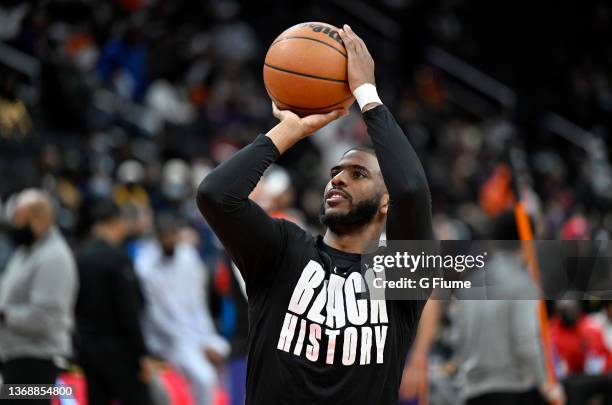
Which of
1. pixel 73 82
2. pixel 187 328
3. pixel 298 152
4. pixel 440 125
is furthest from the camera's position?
pixel 440 125

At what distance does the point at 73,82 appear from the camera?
1273 centimetres

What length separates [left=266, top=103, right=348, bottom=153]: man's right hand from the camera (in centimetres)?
335

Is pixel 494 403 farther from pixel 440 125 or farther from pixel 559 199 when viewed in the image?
pixel 440 125

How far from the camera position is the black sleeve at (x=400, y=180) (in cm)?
324

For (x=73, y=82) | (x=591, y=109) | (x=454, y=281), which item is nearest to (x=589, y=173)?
(x=591, y=109)

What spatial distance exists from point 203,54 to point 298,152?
97.0 inches

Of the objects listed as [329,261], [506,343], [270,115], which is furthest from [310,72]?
[270,115]

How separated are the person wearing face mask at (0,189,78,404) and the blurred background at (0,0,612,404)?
0.52m

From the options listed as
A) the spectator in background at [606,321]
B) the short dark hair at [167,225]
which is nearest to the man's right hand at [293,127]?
the short dark hair at [167,225]

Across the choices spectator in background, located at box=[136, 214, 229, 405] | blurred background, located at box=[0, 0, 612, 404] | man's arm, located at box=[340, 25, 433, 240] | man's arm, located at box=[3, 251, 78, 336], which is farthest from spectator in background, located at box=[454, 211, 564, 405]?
man's arm, located at box=[340, 25, 433, 240]

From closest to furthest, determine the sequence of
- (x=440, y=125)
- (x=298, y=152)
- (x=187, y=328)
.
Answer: (x=187, y=328)
(x=298, y=152)
(x=440, y=125)

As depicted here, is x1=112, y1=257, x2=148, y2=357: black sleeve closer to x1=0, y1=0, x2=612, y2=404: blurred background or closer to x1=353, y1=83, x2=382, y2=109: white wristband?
x1=0, y1=0, x2=612, y2=404: blurred background

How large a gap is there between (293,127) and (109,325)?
412 cm

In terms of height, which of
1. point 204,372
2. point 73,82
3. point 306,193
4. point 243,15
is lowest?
point 204,372
